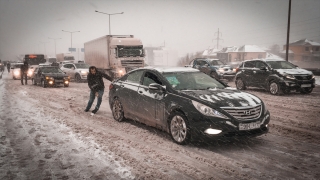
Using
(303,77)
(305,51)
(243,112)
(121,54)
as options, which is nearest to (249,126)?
(243,112)

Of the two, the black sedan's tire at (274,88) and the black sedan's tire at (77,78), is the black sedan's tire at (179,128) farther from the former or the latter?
the black sedan's tire at (77,78)

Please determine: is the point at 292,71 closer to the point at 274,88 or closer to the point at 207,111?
the point at 274,88

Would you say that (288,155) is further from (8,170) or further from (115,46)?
(115,46)

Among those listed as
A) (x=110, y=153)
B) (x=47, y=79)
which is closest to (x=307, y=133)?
(x=110, y=153)

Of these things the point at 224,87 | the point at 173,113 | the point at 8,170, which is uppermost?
the point at 224,87

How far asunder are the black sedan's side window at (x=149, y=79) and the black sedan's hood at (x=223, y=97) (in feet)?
3.21

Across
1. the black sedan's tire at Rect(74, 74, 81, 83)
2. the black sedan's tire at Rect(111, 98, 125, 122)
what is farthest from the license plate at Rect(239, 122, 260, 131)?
the black sedan's tire at Rect(74, 74, 81, 83)

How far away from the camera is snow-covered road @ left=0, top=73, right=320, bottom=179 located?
4352 mm

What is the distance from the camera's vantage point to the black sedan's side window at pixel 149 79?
21.9ft

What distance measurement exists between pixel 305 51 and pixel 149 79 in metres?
89.5

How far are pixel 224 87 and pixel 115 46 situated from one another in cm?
1605

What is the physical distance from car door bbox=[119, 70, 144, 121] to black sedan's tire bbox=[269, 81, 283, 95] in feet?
28.3

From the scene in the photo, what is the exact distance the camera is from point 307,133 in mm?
6641

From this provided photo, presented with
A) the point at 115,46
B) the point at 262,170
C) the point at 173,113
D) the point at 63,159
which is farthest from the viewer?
the point at 115,46
